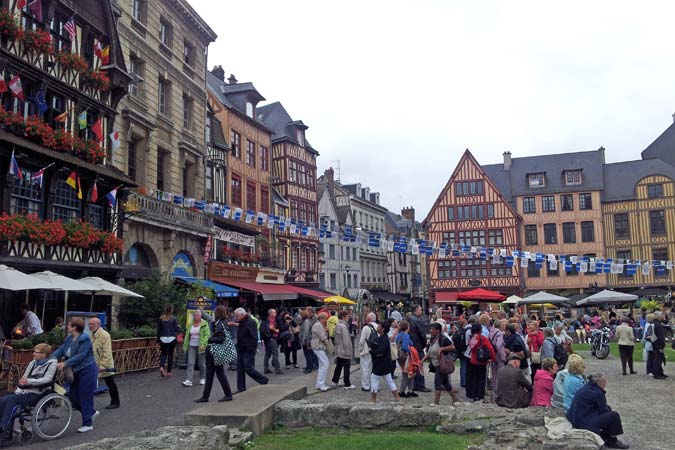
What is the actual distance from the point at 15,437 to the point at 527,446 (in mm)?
6664

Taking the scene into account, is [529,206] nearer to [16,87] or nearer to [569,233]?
[569,233]

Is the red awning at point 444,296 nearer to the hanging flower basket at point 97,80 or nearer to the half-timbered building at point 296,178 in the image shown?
the half-timbered building at point 296,178

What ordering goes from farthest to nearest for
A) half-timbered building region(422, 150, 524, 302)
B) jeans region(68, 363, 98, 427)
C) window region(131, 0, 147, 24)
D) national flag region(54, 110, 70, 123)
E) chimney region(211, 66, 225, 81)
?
half-timbered building region(422, 150, 524, 302)
chimney region(211, 66, 225, 81)
window region(131, 0, 147, 24)
national flag region(54, 110, 70, 123)
jeans region(68, 363, 98, 427)

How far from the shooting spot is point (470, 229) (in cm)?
5034

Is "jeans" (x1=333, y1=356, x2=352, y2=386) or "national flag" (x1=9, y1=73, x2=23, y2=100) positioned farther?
"national flag" (x1=9, y1=73, x2=23, y2=100)

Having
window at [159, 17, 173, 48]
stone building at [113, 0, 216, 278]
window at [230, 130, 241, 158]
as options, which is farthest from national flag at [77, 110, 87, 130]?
window at [230, 130, 241, 158]

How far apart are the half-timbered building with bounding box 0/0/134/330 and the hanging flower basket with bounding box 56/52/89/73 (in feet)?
0.10

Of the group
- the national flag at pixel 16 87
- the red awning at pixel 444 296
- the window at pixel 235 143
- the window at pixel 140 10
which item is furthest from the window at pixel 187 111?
the red awning at pixel 444 296

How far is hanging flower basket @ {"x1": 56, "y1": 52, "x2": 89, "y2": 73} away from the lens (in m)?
17.0

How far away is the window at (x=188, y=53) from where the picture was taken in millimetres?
26038

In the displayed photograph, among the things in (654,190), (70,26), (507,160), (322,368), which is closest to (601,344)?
(322,368)

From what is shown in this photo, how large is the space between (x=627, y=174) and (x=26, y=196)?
4592 centimetres

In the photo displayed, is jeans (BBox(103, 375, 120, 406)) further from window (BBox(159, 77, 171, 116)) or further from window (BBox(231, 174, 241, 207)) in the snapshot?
window (BBox(231, 174, 241, 207))

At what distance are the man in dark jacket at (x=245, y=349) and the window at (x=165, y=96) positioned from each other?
1554cm
